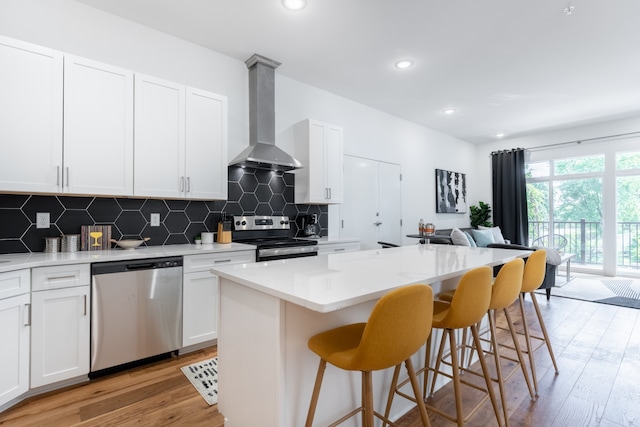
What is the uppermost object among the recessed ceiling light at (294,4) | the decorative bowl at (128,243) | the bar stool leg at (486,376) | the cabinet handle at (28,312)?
the recessed ceiling light at (294,4)

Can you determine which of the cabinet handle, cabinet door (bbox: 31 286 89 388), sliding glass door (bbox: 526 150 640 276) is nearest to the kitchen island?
cabinet door (bbox: 31 286 89 388)

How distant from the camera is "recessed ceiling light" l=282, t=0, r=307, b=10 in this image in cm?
254

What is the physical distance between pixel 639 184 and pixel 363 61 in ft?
18.5

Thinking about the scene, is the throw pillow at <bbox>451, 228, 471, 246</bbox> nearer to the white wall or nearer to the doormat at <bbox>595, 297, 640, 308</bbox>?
the white wall

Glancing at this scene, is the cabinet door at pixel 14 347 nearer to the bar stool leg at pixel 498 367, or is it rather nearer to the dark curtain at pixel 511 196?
the bar stool leg at pixel 498 367

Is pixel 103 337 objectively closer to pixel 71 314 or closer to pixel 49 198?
pixel 71 314

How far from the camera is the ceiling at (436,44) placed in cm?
264

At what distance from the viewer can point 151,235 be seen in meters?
2.96

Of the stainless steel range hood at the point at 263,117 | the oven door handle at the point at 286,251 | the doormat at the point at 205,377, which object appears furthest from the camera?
the stainless steel range hood at the point at 263,117

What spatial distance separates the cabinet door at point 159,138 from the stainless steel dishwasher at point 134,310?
69 centimetres

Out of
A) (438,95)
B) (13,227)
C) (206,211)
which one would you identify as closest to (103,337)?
(13,227)

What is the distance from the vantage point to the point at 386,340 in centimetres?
114

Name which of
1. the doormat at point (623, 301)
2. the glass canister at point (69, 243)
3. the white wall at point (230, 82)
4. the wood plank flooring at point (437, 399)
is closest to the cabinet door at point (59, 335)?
the wood plank flooring at point (437, 399)

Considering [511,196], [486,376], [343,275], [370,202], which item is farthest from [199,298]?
[511,196]
